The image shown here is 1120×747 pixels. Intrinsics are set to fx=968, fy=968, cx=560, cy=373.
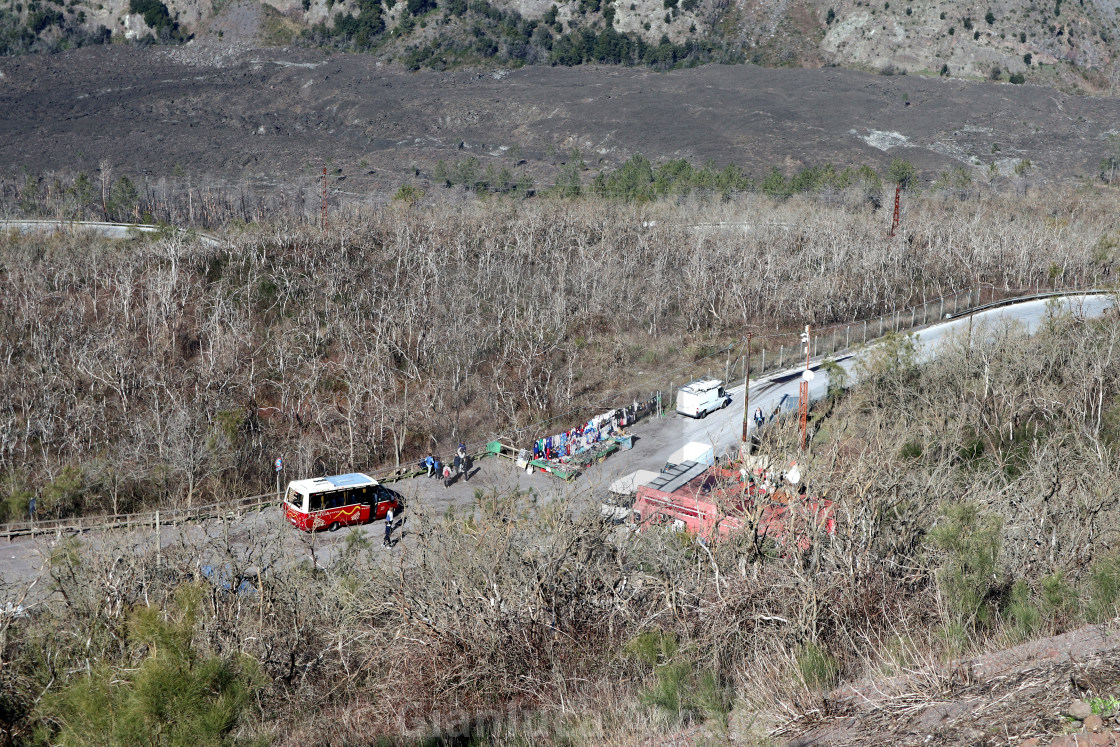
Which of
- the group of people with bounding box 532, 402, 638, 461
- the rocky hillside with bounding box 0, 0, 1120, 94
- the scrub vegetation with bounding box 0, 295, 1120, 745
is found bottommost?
the group of people with bounding box 532, 402, 638, 461

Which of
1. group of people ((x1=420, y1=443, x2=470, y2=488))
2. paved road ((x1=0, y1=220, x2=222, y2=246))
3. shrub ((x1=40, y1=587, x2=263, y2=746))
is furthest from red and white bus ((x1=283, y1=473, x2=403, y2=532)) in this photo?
paved road ((x1=0, y1=220, x2=222, y2=246))

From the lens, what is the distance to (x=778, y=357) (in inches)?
1515

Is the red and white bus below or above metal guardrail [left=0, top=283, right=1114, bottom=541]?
above

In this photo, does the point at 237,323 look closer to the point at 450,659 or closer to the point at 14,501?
the point at 14,501

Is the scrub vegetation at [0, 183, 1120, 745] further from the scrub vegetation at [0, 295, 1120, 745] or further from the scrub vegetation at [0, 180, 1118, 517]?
the scrub vegetation at [0, 180, 1118, 517]

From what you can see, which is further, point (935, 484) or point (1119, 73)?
point (1119, 73)

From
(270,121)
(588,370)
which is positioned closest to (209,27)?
(270,121)

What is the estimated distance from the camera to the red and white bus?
75.0ft

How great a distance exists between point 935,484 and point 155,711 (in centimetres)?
1151

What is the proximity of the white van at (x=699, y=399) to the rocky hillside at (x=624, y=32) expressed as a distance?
3213 inches

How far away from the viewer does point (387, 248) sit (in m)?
49.1

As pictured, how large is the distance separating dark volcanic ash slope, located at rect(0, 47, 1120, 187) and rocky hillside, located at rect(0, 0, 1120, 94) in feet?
18.8

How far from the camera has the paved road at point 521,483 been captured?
69.7 feet

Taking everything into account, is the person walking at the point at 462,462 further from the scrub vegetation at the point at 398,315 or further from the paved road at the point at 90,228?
the paved road at the point at 90,228
